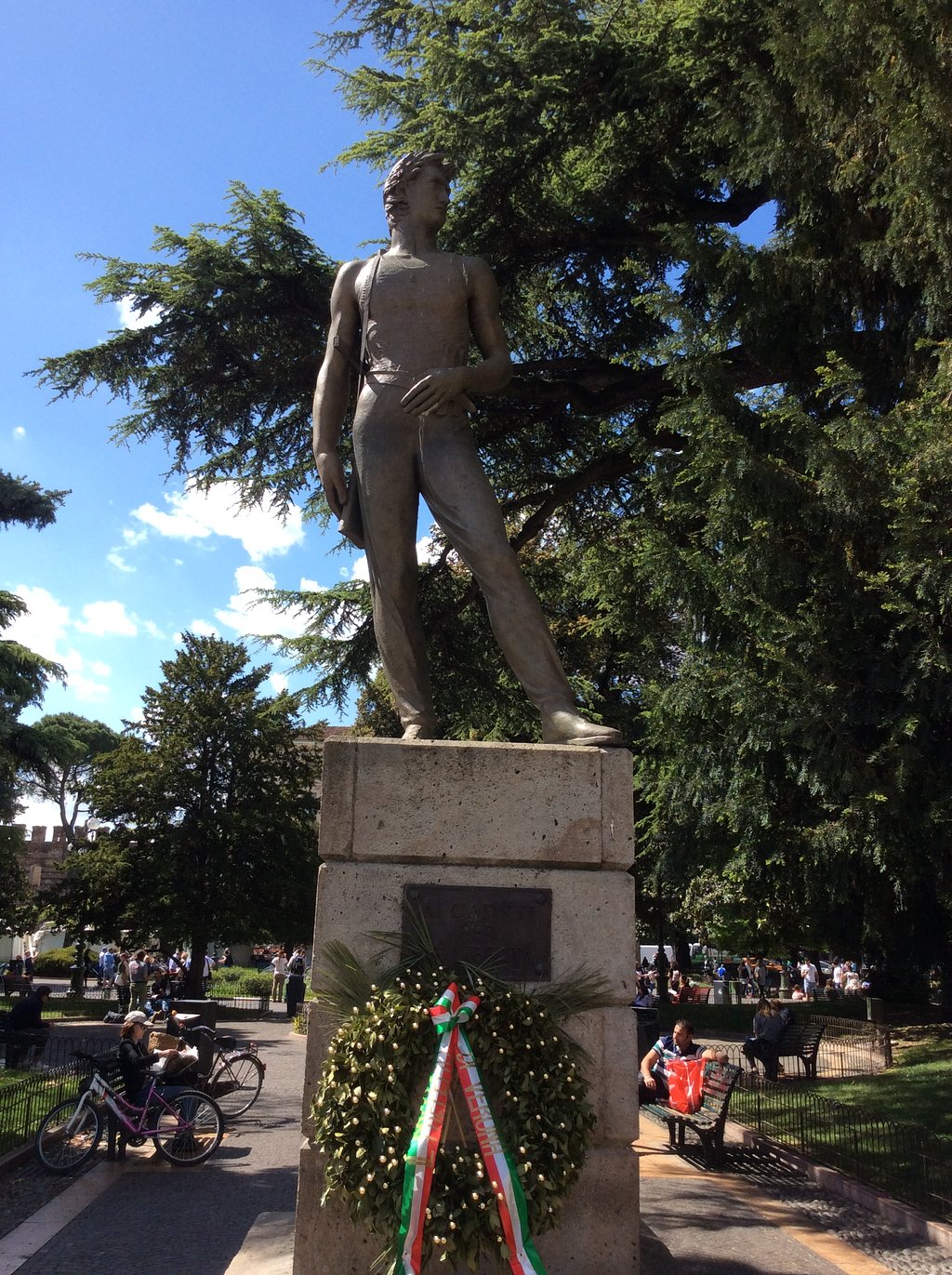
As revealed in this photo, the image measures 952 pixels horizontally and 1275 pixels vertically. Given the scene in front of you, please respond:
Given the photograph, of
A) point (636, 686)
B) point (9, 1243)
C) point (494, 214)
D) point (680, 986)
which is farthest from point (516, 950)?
Answer: point (680, 986)

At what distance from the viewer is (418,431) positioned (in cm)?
553

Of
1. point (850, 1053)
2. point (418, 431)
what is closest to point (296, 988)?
point (850, 1053)

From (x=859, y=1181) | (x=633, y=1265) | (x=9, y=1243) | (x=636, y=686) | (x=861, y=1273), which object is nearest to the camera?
(x=633, y=1265)

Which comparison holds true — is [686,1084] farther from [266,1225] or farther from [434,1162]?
[434,1162]

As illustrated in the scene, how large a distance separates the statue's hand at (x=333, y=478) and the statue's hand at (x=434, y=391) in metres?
0.48

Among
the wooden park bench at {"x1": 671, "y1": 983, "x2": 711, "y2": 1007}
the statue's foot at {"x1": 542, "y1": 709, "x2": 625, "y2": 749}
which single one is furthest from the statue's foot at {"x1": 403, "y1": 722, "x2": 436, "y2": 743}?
the wooden park bench at {"x1": 671, "y1": 983, "x2": 711, "y2": 1007}

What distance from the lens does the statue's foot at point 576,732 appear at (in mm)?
4996

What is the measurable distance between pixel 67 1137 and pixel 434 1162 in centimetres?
723

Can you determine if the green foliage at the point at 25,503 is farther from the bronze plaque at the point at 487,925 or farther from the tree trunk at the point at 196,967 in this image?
the bronze plaque at the point at 487,925

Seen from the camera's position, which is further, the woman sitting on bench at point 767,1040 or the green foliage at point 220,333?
the woman sitting on bench at point 767,1040

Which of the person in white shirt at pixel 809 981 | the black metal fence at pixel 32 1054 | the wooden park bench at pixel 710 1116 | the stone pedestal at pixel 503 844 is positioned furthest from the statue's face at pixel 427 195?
the person in white shirt at pixel 809 981

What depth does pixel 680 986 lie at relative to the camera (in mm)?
30391

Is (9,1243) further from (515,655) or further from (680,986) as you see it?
(680,986)

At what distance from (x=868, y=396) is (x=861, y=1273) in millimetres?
7559
